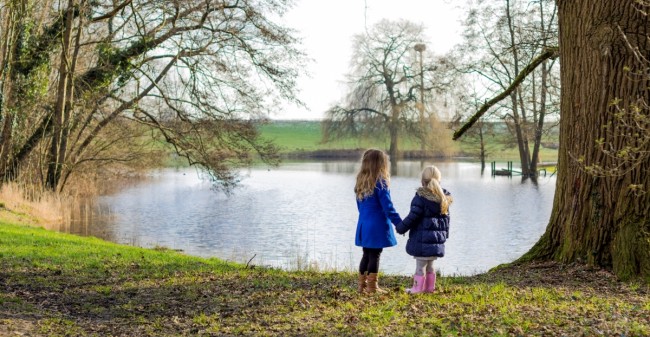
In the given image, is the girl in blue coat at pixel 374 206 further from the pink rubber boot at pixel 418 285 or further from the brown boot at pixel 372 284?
the pink rubber boot at pixel 418 285

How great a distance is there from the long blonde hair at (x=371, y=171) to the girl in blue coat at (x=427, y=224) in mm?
415

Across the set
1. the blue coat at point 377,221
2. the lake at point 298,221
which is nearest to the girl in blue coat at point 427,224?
the blue coat at point 377,221

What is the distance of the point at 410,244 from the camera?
7.93m

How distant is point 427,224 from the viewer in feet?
25.7

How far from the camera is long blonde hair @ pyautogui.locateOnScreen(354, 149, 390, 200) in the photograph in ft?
25.5

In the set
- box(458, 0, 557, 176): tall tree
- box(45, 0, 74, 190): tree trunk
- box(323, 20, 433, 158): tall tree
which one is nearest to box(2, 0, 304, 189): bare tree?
box(45, 0, 74, 190): tree trunk

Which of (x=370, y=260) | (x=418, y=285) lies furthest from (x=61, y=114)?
(x=418, y=285)

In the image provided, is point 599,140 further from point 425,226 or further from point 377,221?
point 377,221

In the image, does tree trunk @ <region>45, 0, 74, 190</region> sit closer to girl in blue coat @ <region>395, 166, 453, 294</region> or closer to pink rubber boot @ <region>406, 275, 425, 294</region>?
girl in blue coat @ <region>395, 166, 453, 294</region>

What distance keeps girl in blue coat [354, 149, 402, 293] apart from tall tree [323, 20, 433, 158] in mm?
49578

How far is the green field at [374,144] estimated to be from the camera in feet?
156

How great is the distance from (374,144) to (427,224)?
52.7 meters

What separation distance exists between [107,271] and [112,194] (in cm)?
2392

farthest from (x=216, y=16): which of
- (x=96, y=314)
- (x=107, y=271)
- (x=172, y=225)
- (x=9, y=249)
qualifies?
(x=96, y=314)
